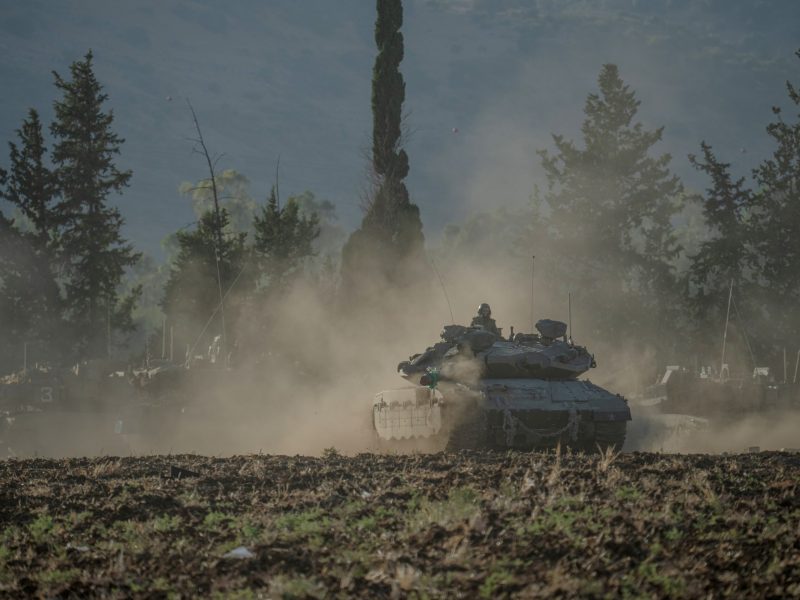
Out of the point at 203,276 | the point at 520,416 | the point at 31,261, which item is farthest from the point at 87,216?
the point at 520,416

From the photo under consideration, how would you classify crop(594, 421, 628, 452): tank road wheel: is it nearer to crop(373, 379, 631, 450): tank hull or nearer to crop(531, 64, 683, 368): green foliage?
crop(373, 379, 631, 450): tank hull

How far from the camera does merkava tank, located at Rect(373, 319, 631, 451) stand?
18078 mm

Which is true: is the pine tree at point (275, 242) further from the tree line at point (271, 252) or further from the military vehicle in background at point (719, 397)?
the military vehicle in background at point (719, 397)

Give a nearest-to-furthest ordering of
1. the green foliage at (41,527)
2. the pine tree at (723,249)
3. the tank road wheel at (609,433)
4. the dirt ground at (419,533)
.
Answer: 1. the dirt ground at (419,533)
2. the green foliage at (41,527)
3. the tank road wheel at (609,433)
4. the pine tree at (723,249)

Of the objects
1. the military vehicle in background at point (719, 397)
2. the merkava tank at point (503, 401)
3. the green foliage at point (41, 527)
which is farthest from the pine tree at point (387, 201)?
the green foliage at point (41, 527)

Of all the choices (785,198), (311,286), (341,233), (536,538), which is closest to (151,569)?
(536,538)

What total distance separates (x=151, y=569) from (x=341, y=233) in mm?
142810

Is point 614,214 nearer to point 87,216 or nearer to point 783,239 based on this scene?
point 783,239

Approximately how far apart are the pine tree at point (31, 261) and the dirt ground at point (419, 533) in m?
32.6

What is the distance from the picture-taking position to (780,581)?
7.58m

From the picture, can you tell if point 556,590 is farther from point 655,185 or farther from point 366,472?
point 655,185

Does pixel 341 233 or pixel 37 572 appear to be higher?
pixel 341 233

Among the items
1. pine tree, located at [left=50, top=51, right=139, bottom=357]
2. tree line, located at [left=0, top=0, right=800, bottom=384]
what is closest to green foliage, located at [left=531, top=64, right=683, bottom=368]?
tree line, located at [left=0, top=0, right=800, bottom=384]

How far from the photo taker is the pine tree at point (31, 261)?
4478cm
